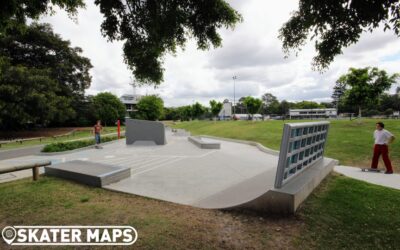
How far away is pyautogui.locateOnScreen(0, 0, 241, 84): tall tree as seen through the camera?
4.45m

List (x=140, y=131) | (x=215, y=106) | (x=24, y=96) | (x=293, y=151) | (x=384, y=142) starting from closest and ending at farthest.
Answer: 1. (x=293, y=151)
2. (x=384, y=142)
3. (x=140, y=131)
4. (x=24, y=96)
5. (x=215, y=106)

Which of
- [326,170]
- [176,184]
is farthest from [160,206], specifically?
[326,170]

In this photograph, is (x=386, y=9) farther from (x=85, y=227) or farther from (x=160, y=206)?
(x=85, y=227)

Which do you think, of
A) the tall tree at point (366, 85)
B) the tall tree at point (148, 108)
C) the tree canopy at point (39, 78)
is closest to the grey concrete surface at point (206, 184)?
the tall tree at point (366, 85)

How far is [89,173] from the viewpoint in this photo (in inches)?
241

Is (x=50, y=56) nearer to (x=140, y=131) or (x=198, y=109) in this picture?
(x=140, y=131)

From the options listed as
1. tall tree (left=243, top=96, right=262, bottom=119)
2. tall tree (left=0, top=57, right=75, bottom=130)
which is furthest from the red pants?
tall tree (left=0, top=57, right=75, bottom=130)

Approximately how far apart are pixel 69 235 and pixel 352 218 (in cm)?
438

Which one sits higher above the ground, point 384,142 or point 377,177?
point 384,142

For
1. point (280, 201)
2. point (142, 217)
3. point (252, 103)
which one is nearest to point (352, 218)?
point (280, 201)

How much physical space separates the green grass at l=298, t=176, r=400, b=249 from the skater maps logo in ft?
8.14

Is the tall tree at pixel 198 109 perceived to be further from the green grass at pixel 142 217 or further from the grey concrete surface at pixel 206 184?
the green grass at pixel 142 217

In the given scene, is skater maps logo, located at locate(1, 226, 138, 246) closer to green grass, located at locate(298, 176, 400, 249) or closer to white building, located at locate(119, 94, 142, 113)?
green grass, located at locate(298, 176, 400, 249)

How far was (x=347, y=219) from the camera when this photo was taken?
3809 millimetres
